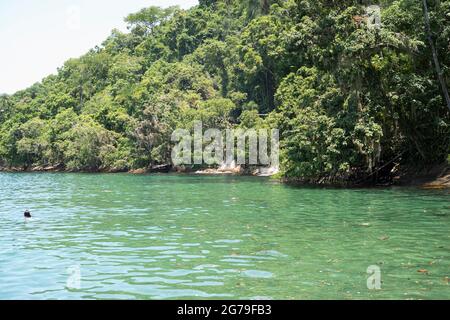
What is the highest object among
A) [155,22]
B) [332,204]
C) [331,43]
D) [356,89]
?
[155,22]

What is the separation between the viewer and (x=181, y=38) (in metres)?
104

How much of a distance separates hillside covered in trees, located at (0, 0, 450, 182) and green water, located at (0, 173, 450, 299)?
10.7 metres

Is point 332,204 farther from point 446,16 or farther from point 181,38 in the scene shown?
point 181,38

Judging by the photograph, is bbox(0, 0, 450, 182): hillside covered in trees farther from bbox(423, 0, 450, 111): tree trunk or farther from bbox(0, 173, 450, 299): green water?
bbox(0, 173, 450, 299): green water

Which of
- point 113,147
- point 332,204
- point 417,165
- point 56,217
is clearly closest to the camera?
point 56,217

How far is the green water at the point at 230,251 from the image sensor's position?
32.6 feet

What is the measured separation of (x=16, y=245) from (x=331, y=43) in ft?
78.4

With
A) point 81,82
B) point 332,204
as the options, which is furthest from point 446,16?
point 81,82

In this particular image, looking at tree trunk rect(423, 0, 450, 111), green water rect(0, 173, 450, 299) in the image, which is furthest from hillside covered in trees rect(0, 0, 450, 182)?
green water rect(0, 173, 450, 299)

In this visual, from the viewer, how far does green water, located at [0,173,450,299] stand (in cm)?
995

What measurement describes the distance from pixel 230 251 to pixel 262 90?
60297mm

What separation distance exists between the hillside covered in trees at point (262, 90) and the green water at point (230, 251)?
35.1 feet

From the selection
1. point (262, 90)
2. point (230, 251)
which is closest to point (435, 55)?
point (230, 251)
